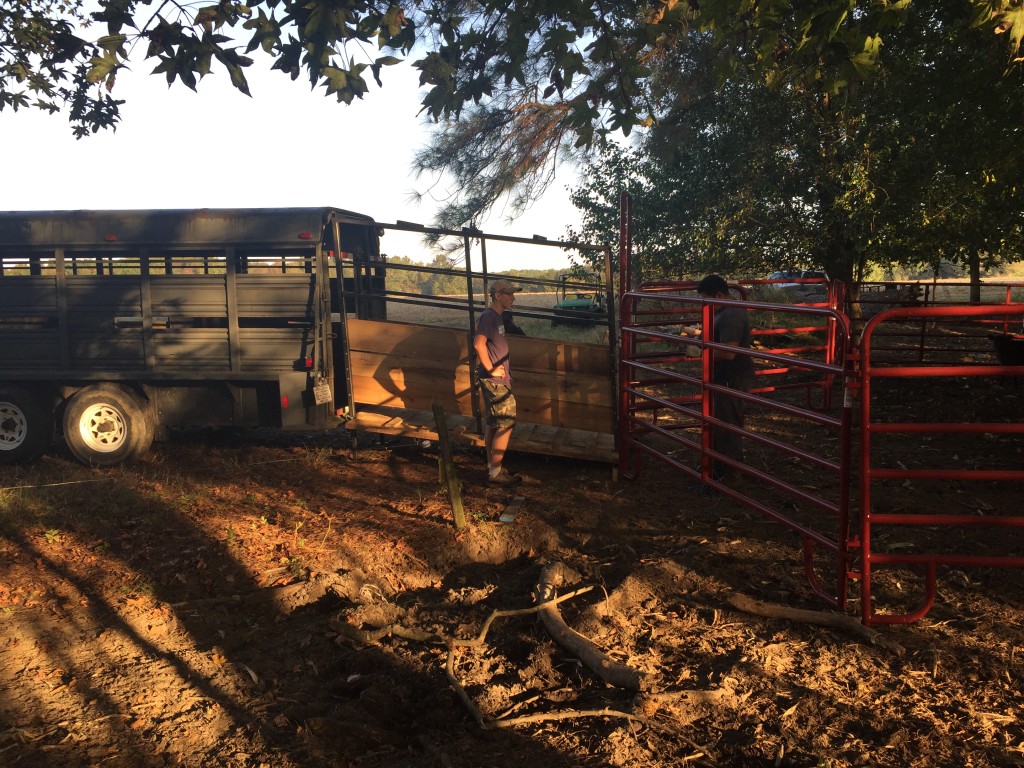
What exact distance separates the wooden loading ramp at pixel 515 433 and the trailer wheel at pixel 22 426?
3529 mm

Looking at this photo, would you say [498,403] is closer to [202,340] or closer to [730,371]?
[730,371]

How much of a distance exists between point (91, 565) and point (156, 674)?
183 centimetres

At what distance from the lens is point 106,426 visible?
347 inches

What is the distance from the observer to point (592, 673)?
3820 mm

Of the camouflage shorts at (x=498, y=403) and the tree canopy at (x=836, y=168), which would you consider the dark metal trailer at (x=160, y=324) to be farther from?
the tree canopy at (x=836, y=168)

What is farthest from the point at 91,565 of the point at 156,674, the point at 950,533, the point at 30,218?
the point at 950,533

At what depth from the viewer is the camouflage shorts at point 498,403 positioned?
7.38 m

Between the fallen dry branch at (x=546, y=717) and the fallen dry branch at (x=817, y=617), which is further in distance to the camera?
the fallen dry branch at (x=817, y=617)

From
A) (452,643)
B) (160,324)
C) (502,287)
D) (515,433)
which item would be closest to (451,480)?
(452,643)

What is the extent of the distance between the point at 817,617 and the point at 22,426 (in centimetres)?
852

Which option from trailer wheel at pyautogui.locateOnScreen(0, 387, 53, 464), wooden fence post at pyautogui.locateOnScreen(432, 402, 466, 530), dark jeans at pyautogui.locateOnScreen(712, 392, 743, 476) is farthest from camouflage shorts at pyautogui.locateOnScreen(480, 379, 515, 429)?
trailer wheel at pyautogui.locateOnScreen(0, 387, 53, 464)

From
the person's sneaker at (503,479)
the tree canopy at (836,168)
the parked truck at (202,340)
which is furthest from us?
the tree canopy at (836,168)

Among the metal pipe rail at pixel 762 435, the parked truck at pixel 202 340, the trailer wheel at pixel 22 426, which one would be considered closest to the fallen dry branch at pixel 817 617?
the metal pipe rail at pixel 762 435

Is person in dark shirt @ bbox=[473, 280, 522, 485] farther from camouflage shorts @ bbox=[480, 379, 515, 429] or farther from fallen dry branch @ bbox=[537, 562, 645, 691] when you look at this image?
fallen dry branch @ bbox=[537, 562, 645, 691]
